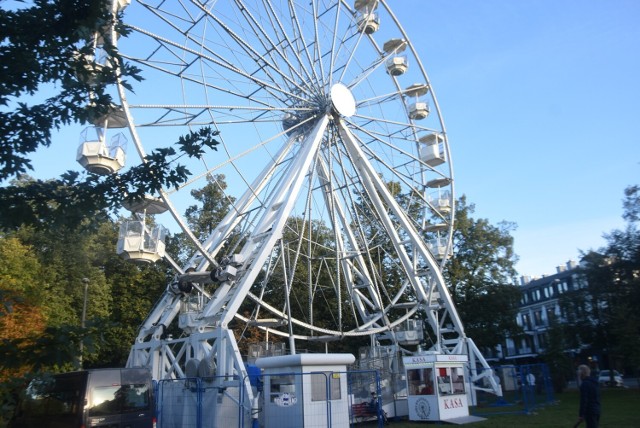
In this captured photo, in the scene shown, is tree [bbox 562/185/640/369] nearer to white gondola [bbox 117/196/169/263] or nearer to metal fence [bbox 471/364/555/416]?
metal fence [bbox 471/364/555/416]

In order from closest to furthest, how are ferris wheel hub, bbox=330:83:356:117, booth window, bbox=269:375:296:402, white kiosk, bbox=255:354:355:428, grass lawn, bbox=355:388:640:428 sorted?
white kiosk, bbox=255:354:355:428
booth window, bbox=269:375:296:402
grass lawn, bbox=355:388:640:428
ferris wheel hub, bbox=330:83:356:117

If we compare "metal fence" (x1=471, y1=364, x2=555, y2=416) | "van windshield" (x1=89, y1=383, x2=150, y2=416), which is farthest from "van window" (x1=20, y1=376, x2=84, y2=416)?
"metal fence" (x1=471, y1=364, x2=555, y2=416)

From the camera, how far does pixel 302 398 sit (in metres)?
13.1

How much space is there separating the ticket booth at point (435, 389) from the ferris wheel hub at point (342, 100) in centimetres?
1032

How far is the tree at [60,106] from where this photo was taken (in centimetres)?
604

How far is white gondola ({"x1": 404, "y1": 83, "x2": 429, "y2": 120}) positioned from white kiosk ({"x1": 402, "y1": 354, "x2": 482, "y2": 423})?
13265mm

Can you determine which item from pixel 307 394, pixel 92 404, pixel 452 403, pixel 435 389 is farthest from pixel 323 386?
pixel 452 403

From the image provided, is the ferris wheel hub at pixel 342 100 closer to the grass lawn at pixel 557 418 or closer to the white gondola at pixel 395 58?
the white gondola at pixel 395 58

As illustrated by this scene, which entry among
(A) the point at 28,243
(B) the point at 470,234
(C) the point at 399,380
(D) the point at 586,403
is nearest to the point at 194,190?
(A) the point at 28,243

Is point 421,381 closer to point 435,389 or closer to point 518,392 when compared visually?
point 435,389

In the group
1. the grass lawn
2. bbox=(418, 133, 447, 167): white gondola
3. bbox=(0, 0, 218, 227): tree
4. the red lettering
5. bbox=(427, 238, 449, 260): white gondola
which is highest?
bbox=(418, 133, 447, 167): white gondola

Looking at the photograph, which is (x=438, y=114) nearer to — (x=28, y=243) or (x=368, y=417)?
(x=368, y=417)

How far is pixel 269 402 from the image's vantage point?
13.8m

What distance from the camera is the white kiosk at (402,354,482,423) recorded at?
1844cm
